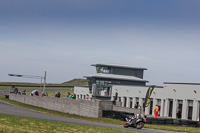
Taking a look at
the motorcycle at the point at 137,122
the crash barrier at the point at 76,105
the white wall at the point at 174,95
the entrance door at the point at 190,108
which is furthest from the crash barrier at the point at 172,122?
the entrance door at the point at 190,108

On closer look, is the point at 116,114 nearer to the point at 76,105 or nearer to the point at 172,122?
the point at 172,122

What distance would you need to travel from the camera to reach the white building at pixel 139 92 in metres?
41.2

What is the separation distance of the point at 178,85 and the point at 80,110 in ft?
41.5

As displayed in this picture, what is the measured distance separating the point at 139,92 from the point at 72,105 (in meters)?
9.79

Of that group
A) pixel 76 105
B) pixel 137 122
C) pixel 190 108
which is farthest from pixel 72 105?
pixel 137 122

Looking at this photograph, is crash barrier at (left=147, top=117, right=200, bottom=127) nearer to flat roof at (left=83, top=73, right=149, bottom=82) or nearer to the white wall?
the white wall

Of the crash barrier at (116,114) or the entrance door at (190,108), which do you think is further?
the entrance door at (190,108)

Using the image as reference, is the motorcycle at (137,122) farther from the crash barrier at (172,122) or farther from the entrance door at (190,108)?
the entrance door at (190,108)

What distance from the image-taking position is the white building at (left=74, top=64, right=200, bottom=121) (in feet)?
135

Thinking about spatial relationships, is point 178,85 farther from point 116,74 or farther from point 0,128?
point 116,74

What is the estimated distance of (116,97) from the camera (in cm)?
5422

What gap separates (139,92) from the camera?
51.9 metres

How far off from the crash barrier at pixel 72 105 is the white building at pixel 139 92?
433 cm

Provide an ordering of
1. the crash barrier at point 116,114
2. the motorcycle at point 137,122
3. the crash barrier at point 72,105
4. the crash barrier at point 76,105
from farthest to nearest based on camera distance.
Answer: the crash barrier at point 72,105, the crash barrier at point 76,105, the crash barrier at point 116,114, the motorcycle at point 137,122
